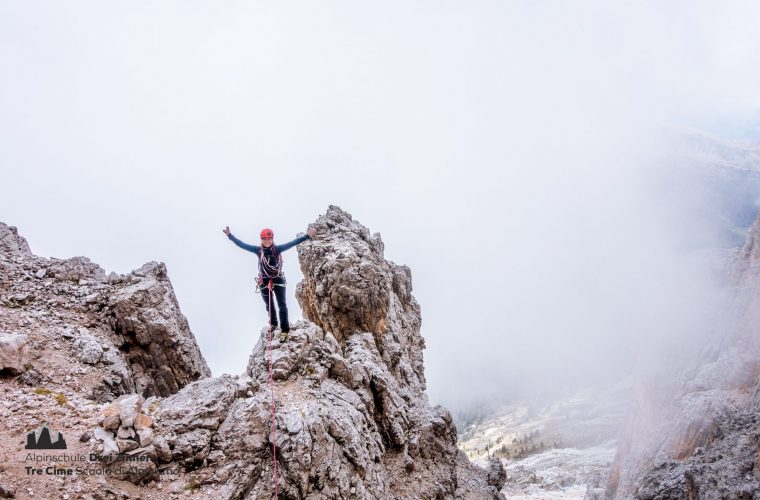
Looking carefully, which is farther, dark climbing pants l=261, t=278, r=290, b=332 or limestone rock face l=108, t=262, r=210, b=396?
limestone rock face l=108, t=262, r=210, b=396

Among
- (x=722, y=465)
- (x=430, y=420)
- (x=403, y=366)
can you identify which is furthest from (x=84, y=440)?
(x=722, y=465)

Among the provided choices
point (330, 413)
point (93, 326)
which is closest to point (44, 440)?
point (330, 413)

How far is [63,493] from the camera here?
33.2 feet

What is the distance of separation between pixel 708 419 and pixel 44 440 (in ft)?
182

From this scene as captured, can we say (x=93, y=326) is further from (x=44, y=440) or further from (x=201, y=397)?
(x=44, y=440)

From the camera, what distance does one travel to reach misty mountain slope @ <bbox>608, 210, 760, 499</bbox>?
118 feet

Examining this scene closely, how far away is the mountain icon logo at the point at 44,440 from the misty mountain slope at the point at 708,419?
44.9 meters

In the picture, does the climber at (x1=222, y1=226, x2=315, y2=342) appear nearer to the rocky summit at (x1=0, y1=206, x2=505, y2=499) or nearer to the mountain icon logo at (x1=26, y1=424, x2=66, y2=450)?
the rocky summit at (x1=0, y1=206, x2=505, y2=499)

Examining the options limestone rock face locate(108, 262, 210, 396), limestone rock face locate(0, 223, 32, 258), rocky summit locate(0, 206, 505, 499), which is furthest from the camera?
limestone rock face locate(108, 262, 210, 396)

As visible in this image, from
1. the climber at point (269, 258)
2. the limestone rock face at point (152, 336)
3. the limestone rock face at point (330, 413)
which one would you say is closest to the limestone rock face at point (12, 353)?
the limestone rock face at point (330, 413)

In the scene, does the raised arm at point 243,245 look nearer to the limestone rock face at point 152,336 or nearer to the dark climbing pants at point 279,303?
the dark climbing pants at point 279,303

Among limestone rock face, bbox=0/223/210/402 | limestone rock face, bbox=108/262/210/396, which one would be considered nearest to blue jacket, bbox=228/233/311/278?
limestone rock face, bbox=0/223/210/402

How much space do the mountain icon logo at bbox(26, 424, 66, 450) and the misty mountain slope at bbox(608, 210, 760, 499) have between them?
147ft

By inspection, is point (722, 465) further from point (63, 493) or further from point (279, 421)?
point (63, 493)
